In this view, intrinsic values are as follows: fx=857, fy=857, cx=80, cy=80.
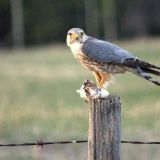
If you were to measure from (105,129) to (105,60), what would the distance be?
115 centimetres

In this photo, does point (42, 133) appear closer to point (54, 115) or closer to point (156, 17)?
point (54, 115)

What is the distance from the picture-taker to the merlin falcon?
737cm

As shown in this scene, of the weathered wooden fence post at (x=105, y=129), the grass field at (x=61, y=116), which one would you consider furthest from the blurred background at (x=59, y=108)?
the weathered wooden fence post at (x=105, y=129)

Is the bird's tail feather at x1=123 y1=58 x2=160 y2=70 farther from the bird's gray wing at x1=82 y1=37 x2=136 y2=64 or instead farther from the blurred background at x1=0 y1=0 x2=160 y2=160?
the blurred background at x1=0 y1=0 x2=160 y2=160

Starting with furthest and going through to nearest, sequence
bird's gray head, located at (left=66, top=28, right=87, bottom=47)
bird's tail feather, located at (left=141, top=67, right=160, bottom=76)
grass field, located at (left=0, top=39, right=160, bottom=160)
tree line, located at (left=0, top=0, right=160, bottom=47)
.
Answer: tree line, located at (left=0, top=0, right=160, bottom=47) < grass field, located at (left=0, top=39, right=160, bottom=160) < bird's gray head, located at (left=66, top=28, right=87, bottom=47) < bird's tail feather, located at (left=141, top=67, right=160, bottom=76)

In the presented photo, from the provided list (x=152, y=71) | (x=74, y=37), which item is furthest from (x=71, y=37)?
(x=152, y=71)

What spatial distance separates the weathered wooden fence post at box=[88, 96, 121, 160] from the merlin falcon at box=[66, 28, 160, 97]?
850 mm

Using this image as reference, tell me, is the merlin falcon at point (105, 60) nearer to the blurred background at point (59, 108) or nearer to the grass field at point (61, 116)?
the blurred background at point (59, 108)

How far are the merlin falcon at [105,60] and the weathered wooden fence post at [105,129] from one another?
33.5 inches

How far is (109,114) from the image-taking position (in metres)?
6.37

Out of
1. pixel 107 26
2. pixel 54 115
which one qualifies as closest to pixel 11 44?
pixel 107 26

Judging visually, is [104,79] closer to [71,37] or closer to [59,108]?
[71,37]

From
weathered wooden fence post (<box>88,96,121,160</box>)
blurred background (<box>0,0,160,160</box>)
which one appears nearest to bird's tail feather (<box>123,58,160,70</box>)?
weathered wooden fence post (<box>88,96,121,160</box>)

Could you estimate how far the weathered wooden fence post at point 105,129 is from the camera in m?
6.37
